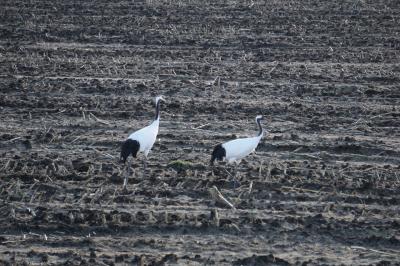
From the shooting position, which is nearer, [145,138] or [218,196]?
[218,196]

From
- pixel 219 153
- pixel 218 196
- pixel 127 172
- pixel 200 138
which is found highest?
pixel 200 138

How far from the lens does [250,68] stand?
15398 mm

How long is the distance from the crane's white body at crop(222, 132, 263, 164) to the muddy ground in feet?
0.62

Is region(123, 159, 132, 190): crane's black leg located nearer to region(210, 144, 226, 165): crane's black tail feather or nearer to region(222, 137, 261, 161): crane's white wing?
region(210, 144, 226, 165): crane's black tail feather

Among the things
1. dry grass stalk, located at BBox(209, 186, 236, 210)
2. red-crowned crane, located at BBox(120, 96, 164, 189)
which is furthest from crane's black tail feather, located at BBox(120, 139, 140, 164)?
dry grass stalk, located at BBox(209, 186, 236, 210)

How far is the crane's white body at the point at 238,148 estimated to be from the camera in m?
9.70

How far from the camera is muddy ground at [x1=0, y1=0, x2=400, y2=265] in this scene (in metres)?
7.67

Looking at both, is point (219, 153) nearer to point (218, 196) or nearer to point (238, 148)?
point (238, 148)

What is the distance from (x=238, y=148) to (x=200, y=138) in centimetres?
153

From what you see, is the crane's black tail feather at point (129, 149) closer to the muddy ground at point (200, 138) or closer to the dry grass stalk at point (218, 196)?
the muddy ground at point (200, 138)

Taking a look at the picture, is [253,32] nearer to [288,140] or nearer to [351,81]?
[351,81]

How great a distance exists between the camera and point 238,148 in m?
9.77

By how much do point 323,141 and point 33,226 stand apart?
4710 millimetres

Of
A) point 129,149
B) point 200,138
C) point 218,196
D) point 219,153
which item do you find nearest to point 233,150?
point 219,153
